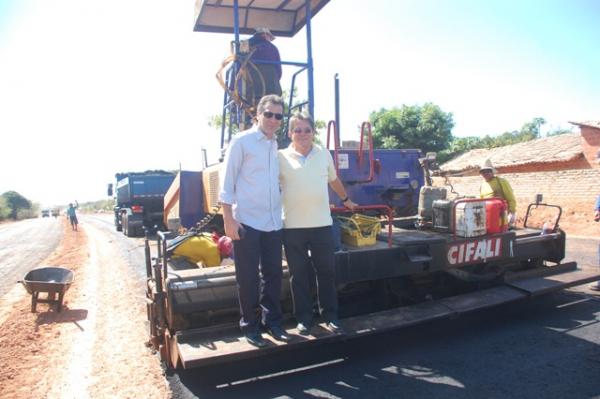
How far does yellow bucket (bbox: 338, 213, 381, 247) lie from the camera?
4324mm

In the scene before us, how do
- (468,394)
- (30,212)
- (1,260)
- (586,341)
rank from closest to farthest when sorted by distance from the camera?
(468,394) < (586,341) < (1,260) < (30,212)

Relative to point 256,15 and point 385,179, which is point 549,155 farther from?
point 256,15

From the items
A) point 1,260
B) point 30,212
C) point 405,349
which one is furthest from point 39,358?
point 30,212

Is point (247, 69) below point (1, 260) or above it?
above

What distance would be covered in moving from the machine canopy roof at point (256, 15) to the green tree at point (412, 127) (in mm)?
19844

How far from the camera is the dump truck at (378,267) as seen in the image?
3.52 metres

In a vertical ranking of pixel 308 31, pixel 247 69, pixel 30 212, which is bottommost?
pixel 30 212

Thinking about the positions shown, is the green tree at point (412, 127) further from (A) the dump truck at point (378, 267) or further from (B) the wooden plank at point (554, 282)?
(B) the wooden plank at point (554, 282)

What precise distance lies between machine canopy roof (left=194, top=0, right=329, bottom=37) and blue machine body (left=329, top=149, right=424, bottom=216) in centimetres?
236

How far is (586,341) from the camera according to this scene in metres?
4.05

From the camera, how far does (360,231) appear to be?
4.36 meters

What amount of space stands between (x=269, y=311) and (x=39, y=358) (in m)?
2.81

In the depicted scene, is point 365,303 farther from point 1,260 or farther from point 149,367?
point 1,260

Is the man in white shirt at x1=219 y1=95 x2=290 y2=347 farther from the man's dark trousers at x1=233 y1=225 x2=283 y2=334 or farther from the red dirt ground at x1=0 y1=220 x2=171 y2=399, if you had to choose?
the red dirt ground at x1=0 y1=220 x2=171 y2=399
